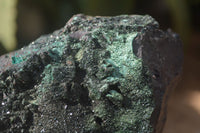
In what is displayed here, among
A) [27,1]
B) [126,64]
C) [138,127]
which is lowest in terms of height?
[138,127]

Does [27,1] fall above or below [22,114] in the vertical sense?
above

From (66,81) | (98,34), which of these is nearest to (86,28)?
(98,34)

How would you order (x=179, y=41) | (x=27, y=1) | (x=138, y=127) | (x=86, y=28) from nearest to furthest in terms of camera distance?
(x=138, y=127), (x=86, y=28), (x=179, y=41), (x=27, y=1)

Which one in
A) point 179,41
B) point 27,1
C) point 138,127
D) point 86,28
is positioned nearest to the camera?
point 138,127

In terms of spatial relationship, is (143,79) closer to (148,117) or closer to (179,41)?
(148,117)

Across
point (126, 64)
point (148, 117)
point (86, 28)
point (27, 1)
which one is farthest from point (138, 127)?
point (27, 1)

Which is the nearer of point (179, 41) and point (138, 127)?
point (138, 127)

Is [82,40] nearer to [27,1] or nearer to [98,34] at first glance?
[98,34]
